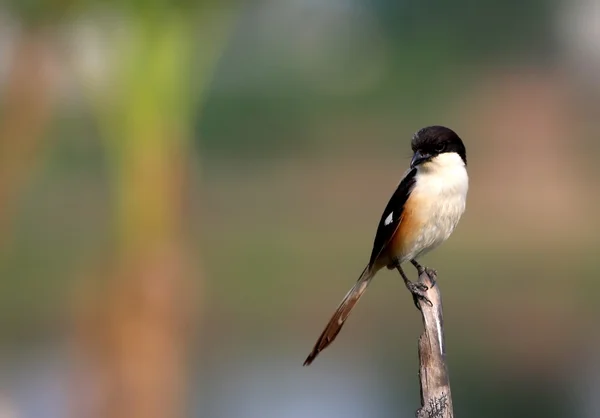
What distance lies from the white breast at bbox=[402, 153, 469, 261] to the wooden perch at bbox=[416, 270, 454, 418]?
88cm

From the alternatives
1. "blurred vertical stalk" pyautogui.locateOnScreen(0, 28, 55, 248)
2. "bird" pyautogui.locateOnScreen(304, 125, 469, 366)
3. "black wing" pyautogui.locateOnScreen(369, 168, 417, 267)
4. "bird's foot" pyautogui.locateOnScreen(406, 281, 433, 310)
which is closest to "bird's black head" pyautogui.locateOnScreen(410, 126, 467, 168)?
"bird" pyautogui.locateOnScreen(304, 125, 469, 366)

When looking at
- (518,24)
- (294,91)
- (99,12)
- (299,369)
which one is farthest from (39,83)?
(518,24)

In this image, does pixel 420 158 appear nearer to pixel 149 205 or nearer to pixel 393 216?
pixel 393 216

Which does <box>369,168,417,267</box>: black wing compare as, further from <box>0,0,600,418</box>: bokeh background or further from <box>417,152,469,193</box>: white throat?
<box>0,0,600,418</box>: bokeh background

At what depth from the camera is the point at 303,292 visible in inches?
620

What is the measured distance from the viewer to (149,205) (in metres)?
8.37

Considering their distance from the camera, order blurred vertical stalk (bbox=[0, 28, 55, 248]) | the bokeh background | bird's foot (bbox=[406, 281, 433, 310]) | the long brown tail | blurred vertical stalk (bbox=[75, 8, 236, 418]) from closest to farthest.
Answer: bird's foot (bbox=[406, 281, 433, 310]) < the long brown tail < blurred vertical stalk (bbox=[0, 28, 55, 248]) < blurred vertical stalk (bbox=[75, 8, 236, 418]) < the bokeh background

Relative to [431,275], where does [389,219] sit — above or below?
above

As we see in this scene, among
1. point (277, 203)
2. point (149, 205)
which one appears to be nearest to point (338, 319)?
point (149, 205)

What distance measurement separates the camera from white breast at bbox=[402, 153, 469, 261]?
19.5 feet

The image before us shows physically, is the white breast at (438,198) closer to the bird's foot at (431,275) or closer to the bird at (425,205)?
the bird at (425,205)

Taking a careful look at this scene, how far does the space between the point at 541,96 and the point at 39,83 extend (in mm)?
18587

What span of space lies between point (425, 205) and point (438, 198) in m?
0.07

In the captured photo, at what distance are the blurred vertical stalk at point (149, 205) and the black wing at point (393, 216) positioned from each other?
2.53 metres
